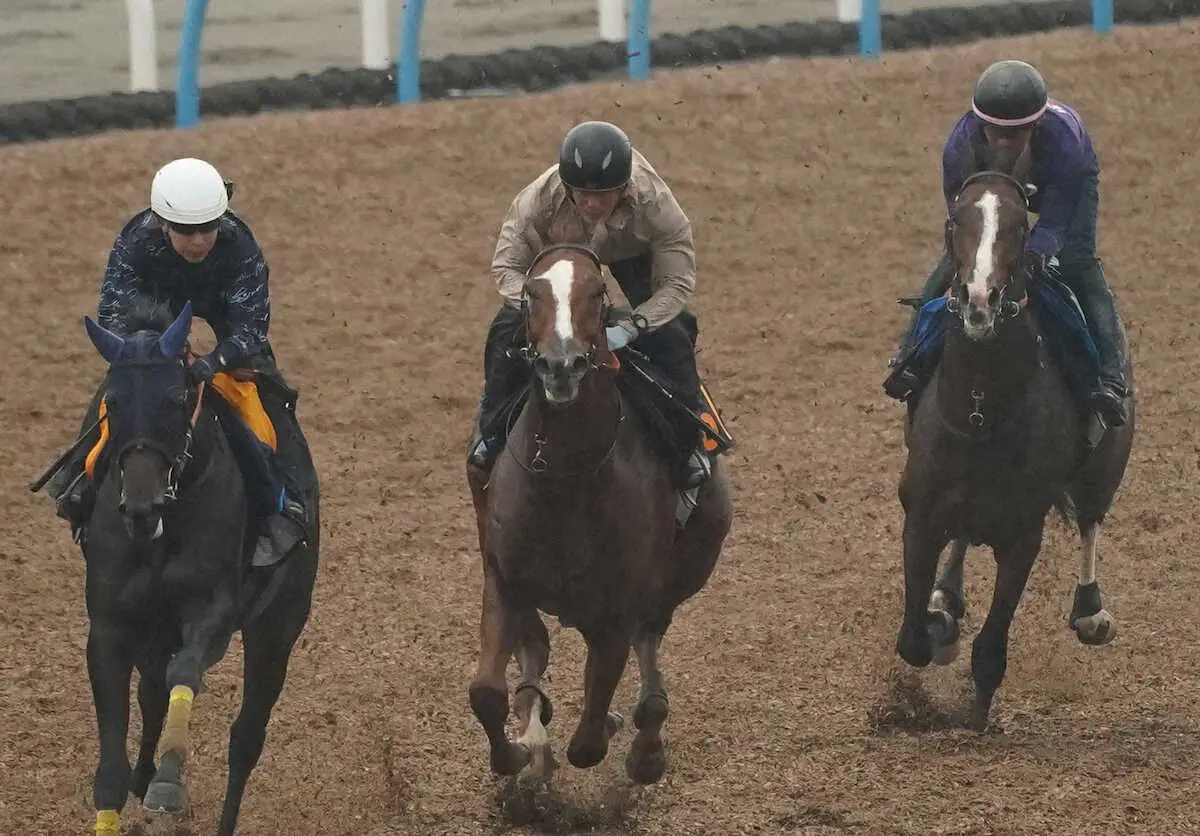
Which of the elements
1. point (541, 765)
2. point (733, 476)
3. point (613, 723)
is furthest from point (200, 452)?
point (733, 476)

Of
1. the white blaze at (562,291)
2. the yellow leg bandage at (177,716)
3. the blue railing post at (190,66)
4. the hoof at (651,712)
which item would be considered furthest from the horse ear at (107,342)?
the blue railing post at (190,66)

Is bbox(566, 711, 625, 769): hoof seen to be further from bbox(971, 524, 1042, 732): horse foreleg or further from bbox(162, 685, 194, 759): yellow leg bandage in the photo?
bbox(971, 524, 1042, 732): horse foreleg

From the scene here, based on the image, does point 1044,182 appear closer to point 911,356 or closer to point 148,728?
point 911,356

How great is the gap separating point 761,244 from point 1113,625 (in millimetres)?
5402

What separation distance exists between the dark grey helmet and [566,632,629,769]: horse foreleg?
1.66 metres

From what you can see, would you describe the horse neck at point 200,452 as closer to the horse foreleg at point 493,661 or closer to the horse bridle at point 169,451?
the horse bridle at point 169,451

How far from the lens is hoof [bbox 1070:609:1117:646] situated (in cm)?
1030

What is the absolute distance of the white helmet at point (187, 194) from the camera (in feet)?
26.5

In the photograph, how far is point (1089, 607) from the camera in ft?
34.2

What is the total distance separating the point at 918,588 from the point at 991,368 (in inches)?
43.6

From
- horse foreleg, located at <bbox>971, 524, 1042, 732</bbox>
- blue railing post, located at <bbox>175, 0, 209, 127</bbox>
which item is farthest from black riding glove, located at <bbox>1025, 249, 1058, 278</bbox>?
blue railing post, located at <bbox>175, 0, 209, 127</bbox>

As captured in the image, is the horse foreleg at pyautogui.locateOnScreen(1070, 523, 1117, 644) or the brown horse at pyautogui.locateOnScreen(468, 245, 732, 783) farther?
the horse foreleg at pyautogui.locateOnScreen(1070, 523, 1117, 644)

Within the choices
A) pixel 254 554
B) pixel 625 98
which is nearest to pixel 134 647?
pixel 254 554

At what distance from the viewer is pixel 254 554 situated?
27.6 feet
